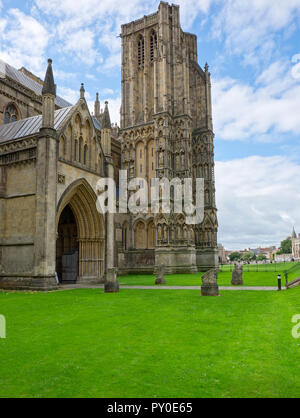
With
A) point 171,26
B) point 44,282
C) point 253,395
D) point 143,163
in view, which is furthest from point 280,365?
point 171,26

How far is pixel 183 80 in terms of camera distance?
135 ft

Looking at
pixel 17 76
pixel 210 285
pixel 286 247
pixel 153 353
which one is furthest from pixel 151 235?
pixel 286 247

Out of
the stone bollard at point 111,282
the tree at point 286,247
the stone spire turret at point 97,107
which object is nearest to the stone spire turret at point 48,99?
the stone bollard at point 111,282

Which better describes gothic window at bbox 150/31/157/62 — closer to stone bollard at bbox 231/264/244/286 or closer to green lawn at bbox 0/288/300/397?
stone bollard at bbox 231/264/244/286

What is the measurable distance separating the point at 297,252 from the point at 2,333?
14767 cm

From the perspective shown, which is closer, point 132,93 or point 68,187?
point 68,187

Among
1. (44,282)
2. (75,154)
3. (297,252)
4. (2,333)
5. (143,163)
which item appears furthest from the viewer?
(297,252)

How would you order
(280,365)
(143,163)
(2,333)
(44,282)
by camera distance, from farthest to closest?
(143,163) < (44,282) < (2,333) < (280,365)

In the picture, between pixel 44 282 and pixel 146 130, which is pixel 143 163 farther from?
pixel 44 282

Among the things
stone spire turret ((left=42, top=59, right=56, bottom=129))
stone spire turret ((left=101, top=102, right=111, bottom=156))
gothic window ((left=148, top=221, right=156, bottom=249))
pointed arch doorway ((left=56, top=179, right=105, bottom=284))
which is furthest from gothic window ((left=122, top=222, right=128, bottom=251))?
stone spire turret ((left=42, top=59, right=56, bottom=129))

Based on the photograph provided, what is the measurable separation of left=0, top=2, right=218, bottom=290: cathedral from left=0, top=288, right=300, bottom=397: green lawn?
→ 9.83 m

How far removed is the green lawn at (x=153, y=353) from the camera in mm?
4480

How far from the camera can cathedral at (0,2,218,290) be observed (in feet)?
64.7

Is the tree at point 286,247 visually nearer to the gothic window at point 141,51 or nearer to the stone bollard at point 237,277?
the gothic window at point 141,51
